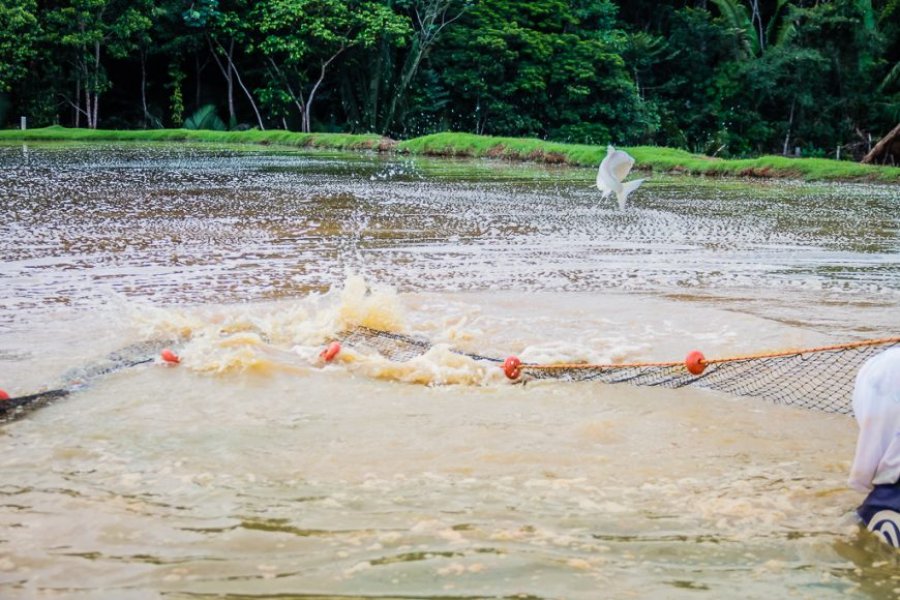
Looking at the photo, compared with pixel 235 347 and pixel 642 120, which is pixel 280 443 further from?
pixel 642 120

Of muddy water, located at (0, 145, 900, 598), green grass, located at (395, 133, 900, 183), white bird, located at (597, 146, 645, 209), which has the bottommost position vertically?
muddy water, located at (0, 145, 900, 598)

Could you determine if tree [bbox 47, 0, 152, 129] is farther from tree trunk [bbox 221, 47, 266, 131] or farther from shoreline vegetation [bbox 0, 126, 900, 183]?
tree trunk [bbox 221, 47, 266, 131]

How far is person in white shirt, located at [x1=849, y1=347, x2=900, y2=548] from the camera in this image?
3.42 meters

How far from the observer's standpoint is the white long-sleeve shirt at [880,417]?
11.2 ft

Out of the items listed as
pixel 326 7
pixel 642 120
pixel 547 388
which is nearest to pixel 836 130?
pixel 642 120

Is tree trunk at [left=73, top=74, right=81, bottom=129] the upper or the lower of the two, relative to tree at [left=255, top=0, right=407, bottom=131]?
lower

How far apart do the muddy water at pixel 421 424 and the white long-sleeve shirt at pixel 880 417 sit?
1.03 ft

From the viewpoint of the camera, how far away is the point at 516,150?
88.1ft

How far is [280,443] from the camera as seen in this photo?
478 centimetres

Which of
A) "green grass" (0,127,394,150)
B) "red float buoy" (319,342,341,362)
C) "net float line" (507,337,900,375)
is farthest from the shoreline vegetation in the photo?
"red float buoy" (319,342,341,362)

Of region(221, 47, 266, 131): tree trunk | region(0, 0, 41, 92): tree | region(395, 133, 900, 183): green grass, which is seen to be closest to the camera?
region(395, 133, 900, 183): green grass

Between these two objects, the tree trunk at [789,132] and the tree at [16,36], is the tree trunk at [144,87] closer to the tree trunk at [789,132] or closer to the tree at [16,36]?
the tree at [16,36]

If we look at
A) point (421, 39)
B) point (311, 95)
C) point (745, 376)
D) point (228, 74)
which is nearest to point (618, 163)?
point (745, 376)

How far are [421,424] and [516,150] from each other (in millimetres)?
22295
